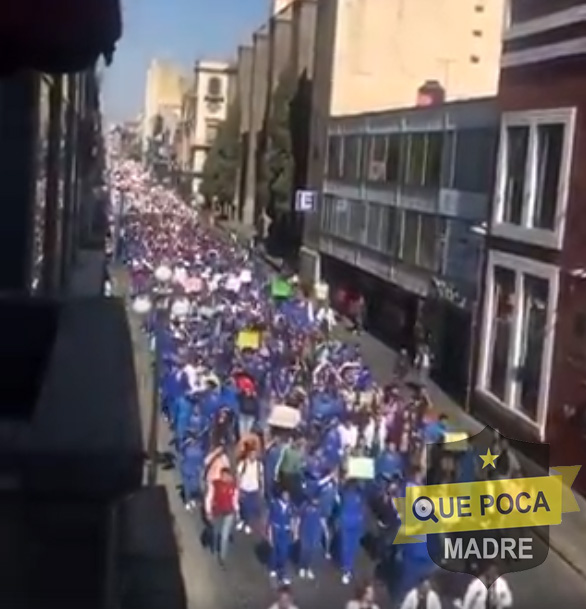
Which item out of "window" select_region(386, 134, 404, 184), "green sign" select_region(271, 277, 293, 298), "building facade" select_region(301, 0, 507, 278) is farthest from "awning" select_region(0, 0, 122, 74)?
"building facade" select_region(301, 0, 507, 278)

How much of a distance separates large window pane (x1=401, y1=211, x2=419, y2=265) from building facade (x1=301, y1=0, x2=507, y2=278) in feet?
11.6

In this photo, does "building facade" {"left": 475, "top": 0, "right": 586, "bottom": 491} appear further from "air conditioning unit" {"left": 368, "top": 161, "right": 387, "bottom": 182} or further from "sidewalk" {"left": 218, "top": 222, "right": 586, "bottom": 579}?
"air conditioning unit" {"left": 368, "top": 161, "right": 387, "bottom": 182}

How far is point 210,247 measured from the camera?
34.8 feet

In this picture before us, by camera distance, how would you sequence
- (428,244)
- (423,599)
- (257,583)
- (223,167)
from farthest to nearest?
(223,167)
(428,244)
(257,583)
(423,599)

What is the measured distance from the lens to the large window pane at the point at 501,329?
276 inches

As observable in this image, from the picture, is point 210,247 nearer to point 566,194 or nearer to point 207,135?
point 566,194

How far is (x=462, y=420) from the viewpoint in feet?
22.3

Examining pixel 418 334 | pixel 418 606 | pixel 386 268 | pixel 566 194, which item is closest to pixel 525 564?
pixel 418 606

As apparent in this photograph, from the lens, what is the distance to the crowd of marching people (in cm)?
406

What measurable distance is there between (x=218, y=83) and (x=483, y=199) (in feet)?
48.0

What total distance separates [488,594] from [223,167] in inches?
601

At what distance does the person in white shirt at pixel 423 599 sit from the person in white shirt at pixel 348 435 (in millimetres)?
957

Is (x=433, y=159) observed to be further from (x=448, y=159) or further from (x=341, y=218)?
(x=341, y=218)

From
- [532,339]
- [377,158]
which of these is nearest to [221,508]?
[532,339]
